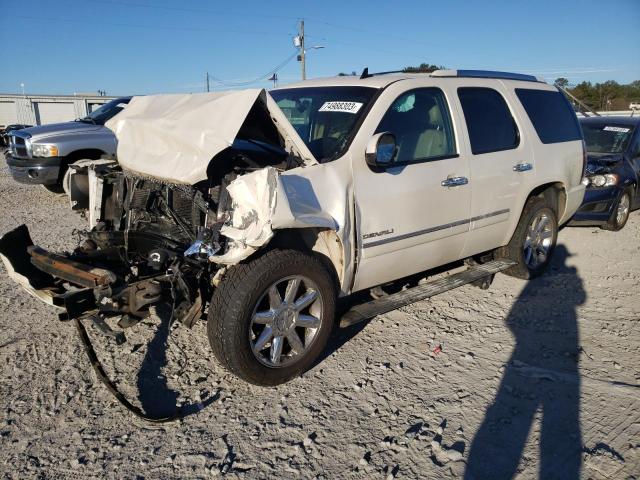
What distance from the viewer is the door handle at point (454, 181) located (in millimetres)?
3906

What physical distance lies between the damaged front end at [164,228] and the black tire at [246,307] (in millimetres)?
Answer: 172

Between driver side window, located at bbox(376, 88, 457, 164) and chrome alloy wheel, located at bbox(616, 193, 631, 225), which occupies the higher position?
driver side window, located at bbox(376, 88, 457, 164)

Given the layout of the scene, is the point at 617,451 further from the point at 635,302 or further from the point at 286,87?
the point at 286,87

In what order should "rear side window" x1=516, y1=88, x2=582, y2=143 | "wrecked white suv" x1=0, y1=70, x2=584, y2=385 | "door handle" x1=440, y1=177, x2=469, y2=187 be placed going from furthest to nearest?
"rear side window" x1=516, y1=88, x2=582, y2=143
"door handle" x1=440, y1=177, x2=469, y2=187
"wrecked white suv" x1=0, y1=70, x2=584, y2=385

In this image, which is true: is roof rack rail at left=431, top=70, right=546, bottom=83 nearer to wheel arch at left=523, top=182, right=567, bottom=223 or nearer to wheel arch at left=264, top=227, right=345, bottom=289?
wheel arch at left=523, top=182, right=567, bottom=223

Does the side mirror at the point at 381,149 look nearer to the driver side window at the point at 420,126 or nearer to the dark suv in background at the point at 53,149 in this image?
the driver side window at the point at 420,126

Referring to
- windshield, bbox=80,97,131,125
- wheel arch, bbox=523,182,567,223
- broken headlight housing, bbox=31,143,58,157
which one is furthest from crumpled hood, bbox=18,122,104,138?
wheel arch, bbox=523,182,567,223

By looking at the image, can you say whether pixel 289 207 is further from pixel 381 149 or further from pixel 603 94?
pixel 603 94

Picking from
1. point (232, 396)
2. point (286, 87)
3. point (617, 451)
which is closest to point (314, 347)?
point (232, 396)

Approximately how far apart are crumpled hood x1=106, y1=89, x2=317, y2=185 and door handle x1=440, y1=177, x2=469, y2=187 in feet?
3.96

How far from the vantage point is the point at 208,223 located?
341 centimetres

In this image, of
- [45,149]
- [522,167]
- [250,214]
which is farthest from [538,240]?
[45,149]

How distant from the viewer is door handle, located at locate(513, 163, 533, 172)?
15.0ft

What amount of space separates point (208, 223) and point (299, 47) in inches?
1237
